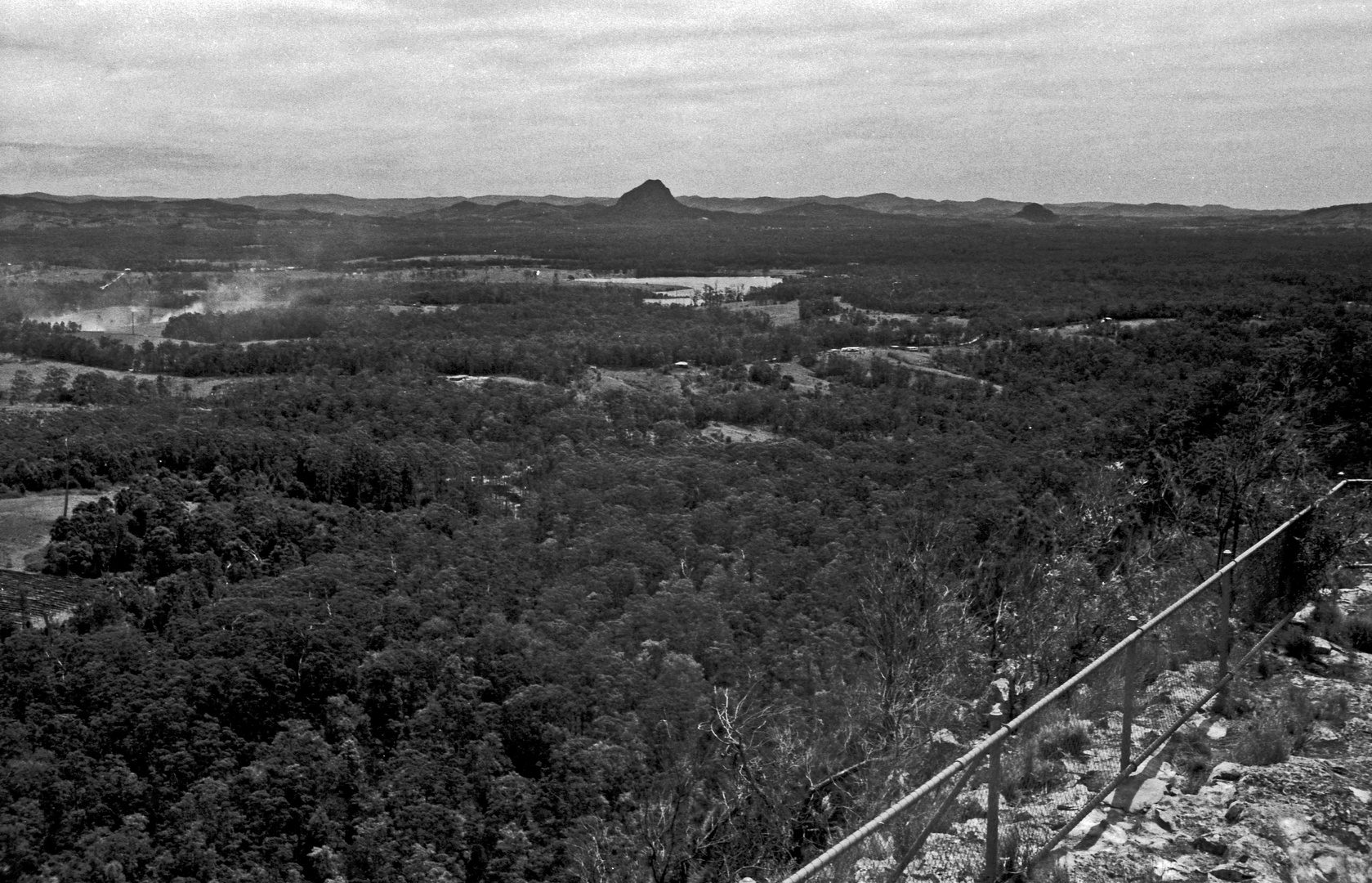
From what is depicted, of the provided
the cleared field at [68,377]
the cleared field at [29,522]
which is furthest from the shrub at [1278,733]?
the cleared field at [68,377]

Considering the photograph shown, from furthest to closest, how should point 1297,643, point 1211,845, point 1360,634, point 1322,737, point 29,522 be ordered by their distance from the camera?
point 29,522
point 1360,634
point 1297,643
point 1322,737
point 1211,845

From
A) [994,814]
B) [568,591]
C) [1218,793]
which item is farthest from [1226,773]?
[568,591]

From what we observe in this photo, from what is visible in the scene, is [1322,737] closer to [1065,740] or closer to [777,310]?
[1065,740]

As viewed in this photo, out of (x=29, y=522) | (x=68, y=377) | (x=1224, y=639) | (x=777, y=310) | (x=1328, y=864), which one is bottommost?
(x=29, y=522)

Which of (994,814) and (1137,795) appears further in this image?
(1137,795)

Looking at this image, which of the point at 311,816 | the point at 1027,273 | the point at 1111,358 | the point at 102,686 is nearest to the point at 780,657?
the point at 311,816

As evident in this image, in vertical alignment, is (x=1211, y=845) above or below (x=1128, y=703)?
below
